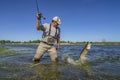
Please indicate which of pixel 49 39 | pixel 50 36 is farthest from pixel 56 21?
pixel 49 39

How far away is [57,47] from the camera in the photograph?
12086mm

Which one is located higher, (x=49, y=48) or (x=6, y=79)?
(x=49, y=48)

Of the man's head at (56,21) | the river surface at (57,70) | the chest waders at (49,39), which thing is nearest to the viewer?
the river surface at (57,70)

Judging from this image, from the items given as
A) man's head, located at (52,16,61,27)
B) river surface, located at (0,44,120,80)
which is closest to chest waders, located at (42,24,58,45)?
man's head, located at (52,16,61,27)

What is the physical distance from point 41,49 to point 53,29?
1.36 meters

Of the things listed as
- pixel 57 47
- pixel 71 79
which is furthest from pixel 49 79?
pixel 57 47

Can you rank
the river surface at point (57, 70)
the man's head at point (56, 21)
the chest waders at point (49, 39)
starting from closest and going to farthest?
the river surface at point (57, 70)
the man's head at point (56, 21)
the chest waders at point (49, 39)

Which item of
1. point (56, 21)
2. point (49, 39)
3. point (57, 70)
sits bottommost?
point (57, 70)

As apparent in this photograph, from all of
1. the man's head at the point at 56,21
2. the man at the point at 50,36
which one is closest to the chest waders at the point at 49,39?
the man at the point at 50,36

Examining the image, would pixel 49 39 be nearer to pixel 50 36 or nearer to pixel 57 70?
pixel 50 36

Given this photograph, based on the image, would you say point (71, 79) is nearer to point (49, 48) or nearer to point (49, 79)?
point (49, 79)

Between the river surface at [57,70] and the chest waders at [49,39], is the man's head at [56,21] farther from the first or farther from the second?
the river surface at [57,70]

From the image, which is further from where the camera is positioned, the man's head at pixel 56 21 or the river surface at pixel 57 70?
the man's head at pixel 56 21

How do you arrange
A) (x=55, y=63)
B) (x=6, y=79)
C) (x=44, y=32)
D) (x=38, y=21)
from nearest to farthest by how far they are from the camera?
(x=6, y=79)
(x=38, y=21)
(x=44, y=32)
(x=55, y=63)
